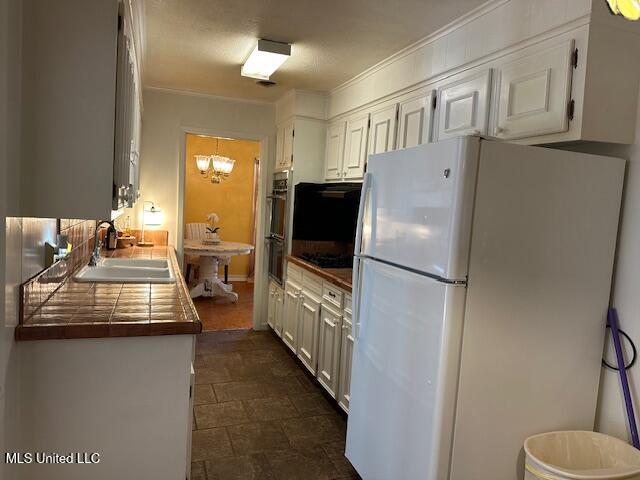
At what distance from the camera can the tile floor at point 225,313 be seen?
16.2 ft

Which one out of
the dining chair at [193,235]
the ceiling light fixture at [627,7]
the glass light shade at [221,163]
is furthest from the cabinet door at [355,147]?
the dining chair at [193,235]

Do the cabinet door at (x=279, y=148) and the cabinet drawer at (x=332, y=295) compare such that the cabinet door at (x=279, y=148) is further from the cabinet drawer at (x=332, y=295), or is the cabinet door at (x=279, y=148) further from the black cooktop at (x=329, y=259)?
the cabinet drawer at (x=332, y=295)

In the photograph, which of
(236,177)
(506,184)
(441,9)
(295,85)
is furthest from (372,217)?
(236,177)

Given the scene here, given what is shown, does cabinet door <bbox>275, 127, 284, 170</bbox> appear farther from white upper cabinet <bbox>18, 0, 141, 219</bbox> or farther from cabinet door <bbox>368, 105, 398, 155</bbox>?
white upper cabinet <bbox>18, 0, 141, 219</bbox>

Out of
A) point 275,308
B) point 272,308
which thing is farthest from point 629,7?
point 272,308

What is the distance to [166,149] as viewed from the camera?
4398mm

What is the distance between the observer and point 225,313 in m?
5.43

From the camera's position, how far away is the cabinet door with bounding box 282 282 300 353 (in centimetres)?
385

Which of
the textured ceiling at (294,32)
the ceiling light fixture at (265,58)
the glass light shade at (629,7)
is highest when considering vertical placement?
the textured ceiling at (294,32)

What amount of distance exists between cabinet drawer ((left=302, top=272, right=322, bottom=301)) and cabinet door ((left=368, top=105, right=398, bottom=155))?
3.34ft

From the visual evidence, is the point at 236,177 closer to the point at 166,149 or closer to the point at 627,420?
the point at 166,149

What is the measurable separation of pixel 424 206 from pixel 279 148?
9.80ft

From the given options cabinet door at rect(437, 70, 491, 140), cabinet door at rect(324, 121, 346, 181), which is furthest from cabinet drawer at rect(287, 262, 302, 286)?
cabinet door at rect(437, 70, 491, 140)

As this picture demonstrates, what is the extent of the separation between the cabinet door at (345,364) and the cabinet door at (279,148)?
6.82 ft
